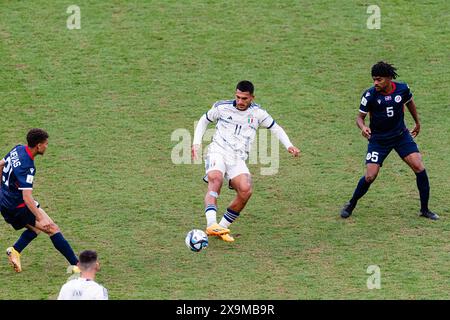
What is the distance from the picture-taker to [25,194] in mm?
13141

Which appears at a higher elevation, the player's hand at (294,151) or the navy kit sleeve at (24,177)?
the player's hand at (294,151)

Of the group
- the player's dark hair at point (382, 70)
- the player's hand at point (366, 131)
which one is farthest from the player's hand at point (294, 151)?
the player's dark hair at point (382, 70)

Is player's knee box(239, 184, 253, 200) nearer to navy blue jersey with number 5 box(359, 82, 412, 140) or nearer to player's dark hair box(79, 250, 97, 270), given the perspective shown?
navy blue jersey with number 5 box(359, 82, 412, 140)

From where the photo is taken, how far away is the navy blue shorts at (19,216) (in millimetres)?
13469

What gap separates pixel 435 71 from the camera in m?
20.7

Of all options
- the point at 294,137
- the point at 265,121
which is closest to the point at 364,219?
the point at 265,121

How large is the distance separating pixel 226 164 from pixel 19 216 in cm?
298

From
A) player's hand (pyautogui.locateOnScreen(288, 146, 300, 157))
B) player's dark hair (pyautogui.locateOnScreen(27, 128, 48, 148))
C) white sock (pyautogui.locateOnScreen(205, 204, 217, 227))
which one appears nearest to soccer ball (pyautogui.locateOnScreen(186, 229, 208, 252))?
white sock (pyautogui.locateOnScreen(205, 204, 217, 227))

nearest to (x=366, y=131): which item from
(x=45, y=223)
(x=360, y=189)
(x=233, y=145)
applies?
(x=360, y=189)

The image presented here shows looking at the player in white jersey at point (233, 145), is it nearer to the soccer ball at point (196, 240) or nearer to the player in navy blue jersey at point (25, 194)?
the soccer ball at point (196, 240)

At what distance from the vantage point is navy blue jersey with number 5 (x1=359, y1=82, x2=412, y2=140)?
49.9 feet

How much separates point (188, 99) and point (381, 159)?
5.51 metres

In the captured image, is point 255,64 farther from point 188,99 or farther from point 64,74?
point 64,74

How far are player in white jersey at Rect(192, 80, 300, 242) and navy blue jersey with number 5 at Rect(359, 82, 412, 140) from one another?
1309 mm
